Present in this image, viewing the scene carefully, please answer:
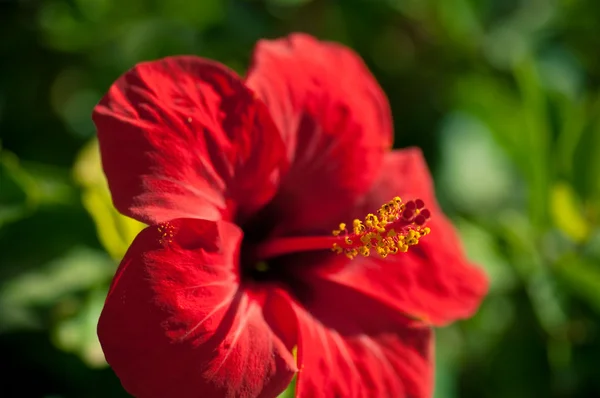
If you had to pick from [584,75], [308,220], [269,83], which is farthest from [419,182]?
[584,75]

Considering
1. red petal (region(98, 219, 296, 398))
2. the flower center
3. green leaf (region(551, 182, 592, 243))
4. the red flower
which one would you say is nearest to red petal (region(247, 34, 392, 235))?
the red flower

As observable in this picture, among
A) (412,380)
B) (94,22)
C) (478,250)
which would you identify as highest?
(94,22)

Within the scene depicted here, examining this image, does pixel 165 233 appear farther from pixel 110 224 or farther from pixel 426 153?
pixel 426 153

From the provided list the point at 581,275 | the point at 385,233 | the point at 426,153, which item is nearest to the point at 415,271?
the point at 385,233

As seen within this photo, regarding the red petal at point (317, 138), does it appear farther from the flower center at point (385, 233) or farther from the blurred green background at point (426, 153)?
the blurred green background at point (426, 153)

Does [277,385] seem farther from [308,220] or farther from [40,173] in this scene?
[40,173]

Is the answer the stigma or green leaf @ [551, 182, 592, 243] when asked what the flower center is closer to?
the stigma
